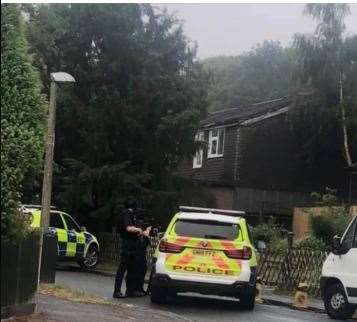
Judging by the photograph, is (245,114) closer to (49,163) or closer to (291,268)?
(291,268)

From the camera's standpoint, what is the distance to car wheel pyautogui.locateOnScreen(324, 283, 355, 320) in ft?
40.2

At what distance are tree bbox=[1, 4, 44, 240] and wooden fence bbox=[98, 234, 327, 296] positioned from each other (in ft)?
33.7

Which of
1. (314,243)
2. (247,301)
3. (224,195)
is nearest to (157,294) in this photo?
(247,301)

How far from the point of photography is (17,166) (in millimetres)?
7758

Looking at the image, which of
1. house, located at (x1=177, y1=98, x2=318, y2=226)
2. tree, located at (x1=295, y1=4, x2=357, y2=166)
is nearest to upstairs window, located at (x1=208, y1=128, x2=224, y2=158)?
house, located at (x1=177, y1=98, x2=318, y2=226)

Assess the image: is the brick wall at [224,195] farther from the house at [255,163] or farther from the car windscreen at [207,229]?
the car windscreen at [207,229]

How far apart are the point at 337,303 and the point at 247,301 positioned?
1554 millimetres

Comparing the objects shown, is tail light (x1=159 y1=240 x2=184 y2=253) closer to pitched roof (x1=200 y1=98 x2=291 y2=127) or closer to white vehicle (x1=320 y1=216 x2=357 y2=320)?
white vehicle (x1=320 y1=216 x2=357 y2=320)

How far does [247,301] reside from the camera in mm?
12930

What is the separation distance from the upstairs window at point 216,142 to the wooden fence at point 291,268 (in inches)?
645

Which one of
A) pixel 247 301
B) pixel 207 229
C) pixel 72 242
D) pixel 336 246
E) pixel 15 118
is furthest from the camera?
pixel 72 242

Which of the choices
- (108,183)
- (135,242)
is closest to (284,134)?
(108,183)

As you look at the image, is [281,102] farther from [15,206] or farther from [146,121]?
[15,206]

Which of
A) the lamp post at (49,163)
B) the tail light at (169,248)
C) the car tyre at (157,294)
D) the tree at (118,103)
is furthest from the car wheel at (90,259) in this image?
the lamp post at (49,163)
